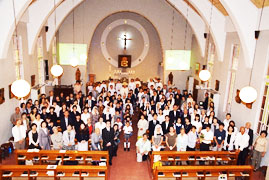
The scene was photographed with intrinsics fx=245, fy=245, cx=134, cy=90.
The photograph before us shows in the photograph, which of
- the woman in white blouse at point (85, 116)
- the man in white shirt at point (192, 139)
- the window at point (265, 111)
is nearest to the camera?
the man in white shirt at point (192, 139)

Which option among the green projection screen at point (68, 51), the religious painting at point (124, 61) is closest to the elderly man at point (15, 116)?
the green projection screen at point (68, 51)

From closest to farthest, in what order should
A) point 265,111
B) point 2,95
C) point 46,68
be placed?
point 265,111
point 2,95
point 46,68

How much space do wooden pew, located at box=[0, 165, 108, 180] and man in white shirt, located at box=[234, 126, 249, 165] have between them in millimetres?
4670

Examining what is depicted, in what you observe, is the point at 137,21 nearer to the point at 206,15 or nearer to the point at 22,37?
the point at 206,15

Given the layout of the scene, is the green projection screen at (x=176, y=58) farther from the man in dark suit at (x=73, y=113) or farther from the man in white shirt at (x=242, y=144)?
the man in white shirt at (x=242, y=144)

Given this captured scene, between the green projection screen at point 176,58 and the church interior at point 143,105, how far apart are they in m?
0.07

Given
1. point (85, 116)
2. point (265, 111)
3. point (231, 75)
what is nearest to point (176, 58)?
point (231, 75)

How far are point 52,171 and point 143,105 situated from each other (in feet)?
19.5

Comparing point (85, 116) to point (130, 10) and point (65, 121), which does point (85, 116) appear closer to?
point (65, 121)

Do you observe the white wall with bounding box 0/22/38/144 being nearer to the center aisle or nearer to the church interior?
the church interior

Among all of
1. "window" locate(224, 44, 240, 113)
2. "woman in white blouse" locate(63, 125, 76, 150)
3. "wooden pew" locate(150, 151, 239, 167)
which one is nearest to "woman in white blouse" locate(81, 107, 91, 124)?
"woman in white blouse" locate(63, 125, 76, 150)

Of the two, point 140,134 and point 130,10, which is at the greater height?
point 130,10

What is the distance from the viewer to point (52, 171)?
7129 mm

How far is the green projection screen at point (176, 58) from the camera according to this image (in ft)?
55.2
